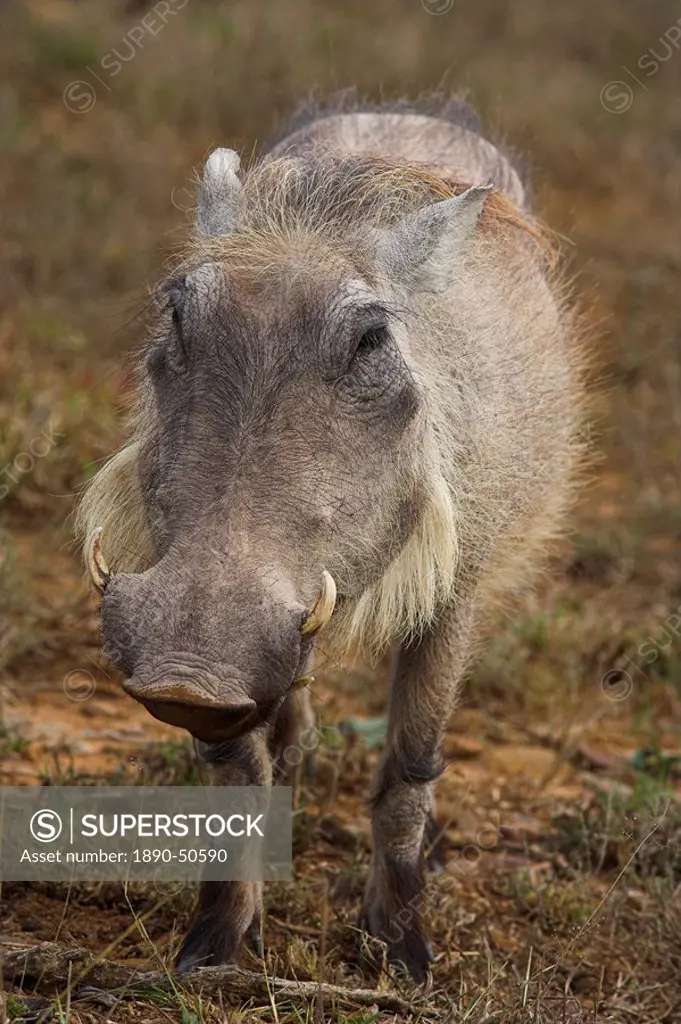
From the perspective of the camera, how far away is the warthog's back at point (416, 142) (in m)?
4.16

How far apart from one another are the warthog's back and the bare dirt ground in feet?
0.97

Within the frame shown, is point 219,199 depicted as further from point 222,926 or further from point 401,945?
point 401,945

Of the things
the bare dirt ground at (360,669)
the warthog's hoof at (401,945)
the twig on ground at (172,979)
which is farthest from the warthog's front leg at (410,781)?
the twig on ground at (172,979)

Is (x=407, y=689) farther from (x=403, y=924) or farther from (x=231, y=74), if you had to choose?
(x=231, y=74)

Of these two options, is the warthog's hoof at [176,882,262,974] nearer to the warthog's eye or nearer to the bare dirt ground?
the bare dirt ground

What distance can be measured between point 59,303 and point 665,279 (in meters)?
3.61

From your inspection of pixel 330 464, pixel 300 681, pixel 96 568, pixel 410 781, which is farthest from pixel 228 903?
pixel 330 464

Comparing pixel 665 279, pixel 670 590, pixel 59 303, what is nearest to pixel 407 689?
pixel 670 590

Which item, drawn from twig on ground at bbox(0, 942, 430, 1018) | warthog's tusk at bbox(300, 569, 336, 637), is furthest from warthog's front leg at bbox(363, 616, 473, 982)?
warthog's tusk at bbox(300, 569, 336, 637)

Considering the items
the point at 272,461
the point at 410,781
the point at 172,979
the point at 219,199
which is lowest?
the point at 172,979

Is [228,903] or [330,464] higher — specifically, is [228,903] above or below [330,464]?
below

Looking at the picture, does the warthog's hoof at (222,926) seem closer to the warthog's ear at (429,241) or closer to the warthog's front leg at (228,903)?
the warthog's front leg at (228,903)

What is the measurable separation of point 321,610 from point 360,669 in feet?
8.42

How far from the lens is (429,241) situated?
3.19 metres
